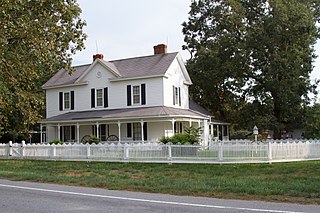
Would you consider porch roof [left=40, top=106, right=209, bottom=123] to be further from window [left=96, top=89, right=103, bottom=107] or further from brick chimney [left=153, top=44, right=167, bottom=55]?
brick chimney [left=153, top=44, right=167, bottom=55]

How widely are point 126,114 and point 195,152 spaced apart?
11894mm

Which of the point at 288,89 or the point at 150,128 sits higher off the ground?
the point at 288,89

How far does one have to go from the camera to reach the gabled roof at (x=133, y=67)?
33.0 metres

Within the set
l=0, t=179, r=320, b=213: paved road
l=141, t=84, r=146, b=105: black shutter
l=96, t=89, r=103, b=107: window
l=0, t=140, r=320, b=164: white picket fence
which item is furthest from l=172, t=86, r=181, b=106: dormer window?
l=0, t=179, r=320, b=213: paved road

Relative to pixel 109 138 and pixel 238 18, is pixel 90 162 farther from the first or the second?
pixel 238 18

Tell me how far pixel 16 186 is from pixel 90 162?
870cm

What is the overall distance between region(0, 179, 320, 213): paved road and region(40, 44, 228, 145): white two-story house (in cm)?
1787

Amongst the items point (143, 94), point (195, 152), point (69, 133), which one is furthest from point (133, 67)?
point (195, 152)

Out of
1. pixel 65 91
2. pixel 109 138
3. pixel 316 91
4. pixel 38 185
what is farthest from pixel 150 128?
pixel 38 185

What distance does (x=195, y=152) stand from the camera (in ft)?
65.9

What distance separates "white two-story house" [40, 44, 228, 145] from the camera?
32031 mm

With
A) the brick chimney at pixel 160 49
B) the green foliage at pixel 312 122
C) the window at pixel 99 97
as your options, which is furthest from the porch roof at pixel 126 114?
the green foliage at pixel 312 122

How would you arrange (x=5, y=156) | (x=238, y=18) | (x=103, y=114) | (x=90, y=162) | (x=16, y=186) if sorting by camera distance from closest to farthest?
1. (x=16, y=186)
2. (x=90, y=162)
3. (x=5, y=156)
4. (x=103, y=114)
5. (x=238, y=18)

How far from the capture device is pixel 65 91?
36750 mm
